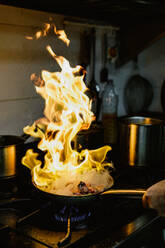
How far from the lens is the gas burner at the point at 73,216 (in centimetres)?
83

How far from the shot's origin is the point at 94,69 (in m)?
1.80

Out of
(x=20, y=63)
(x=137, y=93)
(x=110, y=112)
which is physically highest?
(x=20, y=63)

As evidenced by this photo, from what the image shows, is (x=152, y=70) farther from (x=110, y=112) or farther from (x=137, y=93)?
(x=110, y=112)

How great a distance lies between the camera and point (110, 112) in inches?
68.5

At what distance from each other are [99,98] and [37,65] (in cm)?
49

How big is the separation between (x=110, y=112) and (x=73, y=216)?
3.18 ft

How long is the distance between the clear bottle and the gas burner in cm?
71

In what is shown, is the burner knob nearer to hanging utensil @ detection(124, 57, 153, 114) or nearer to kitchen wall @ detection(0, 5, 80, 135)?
kitchen wall @ detection(0, 5, 80, 135)

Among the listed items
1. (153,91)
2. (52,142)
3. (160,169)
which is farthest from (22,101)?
(153,91)

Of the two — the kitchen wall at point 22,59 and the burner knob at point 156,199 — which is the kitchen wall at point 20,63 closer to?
the kitchen wall at point 22,59

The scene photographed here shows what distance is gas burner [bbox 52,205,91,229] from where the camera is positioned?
0.83 m

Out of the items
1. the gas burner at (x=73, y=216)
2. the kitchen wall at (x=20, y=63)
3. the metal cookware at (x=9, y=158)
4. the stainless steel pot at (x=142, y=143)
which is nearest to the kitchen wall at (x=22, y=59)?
the kitchen wall at (x=20, y=63)

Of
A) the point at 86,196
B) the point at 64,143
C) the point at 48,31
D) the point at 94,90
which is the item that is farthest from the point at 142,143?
the point at 48,31

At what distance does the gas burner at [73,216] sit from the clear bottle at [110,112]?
71cm
